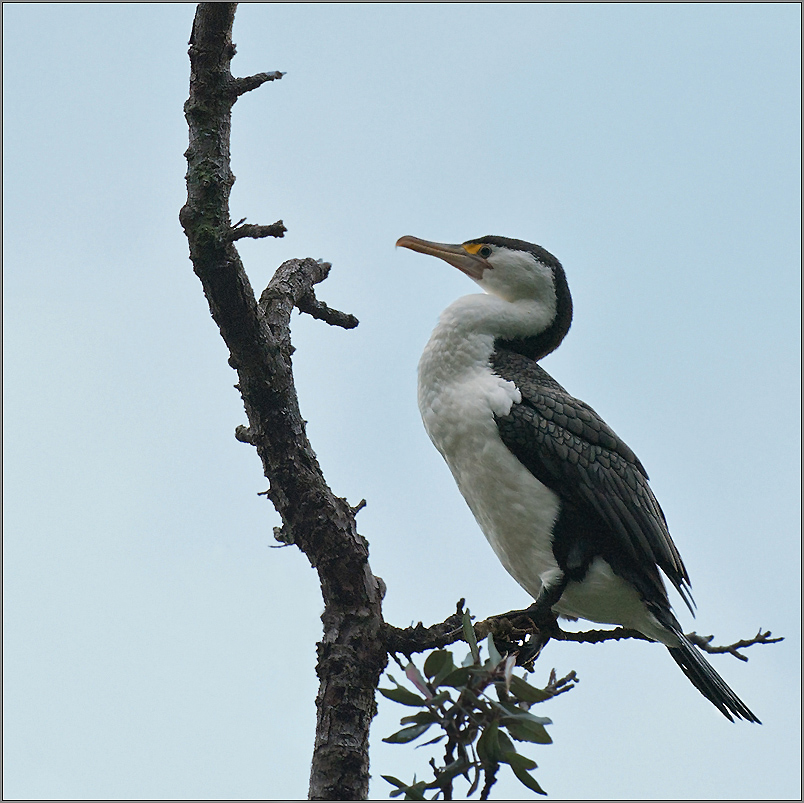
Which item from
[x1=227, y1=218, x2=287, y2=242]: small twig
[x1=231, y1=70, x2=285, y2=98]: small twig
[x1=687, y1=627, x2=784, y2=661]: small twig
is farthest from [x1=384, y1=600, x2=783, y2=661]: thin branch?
[x1=231, y1=70, x2=285, y2=98]: small twig

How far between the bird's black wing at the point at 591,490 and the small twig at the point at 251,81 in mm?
1707

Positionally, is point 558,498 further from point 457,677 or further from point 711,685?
point 457,677

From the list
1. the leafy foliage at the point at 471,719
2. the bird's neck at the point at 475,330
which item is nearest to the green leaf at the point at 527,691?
the leafy foliage at the point at 471,719

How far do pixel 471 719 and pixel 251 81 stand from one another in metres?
2.46

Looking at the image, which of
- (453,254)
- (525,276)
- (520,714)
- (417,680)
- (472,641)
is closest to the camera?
(520,714)

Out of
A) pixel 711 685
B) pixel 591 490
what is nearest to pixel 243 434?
pixel 591 490

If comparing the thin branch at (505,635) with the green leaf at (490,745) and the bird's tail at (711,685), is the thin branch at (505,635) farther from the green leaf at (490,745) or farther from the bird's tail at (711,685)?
the green leaf at (490,745)

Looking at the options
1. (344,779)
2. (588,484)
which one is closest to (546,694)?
(344,779)

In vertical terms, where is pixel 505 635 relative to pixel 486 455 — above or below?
below

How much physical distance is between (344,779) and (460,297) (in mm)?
2351

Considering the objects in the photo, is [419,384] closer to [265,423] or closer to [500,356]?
[500,356]

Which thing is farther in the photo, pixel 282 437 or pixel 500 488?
pixel 500 488

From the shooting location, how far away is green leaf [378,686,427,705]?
2.99 metres

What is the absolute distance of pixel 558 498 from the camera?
13.8 ft
